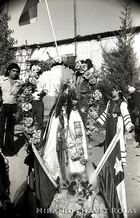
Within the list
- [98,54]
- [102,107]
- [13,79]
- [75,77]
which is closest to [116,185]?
[75,77]

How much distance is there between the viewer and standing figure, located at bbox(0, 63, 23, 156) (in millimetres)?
4305

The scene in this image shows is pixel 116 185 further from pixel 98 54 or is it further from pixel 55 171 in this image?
pixel 98 54

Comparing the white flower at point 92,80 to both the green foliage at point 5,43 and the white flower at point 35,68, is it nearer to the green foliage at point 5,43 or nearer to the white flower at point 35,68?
the white flower at point 35,68

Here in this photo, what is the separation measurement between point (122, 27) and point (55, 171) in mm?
7254

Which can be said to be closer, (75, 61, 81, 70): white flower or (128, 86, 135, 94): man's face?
(75, 61, 81, 70): white flower

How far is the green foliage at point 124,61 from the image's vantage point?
8305 millimetres

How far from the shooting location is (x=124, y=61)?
8.49m

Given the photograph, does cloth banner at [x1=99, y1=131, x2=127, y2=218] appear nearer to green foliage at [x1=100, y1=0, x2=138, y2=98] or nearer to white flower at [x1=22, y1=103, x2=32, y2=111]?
white flower at [x1=22, y1=103, x2=32, y2=111]

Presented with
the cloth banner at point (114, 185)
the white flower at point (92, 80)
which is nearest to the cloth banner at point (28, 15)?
the white flower at point (92, 80)

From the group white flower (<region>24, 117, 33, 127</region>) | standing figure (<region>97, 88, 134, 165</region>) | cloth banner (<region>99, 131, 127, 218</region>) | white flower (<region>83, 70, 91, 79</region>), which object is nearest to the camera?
cloth banner (<region>99, 131, 127, 218</region>)

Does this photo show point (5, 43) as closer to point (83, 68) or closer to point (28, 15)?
point (28, 15)

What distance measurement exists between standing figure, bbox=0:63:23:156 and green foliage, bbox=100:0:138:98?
4910 millimetres

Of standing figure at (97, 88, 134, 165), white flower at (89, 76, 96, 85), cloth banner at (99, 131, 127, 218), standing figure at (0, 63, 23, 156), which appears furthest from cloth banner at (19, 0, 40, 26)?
cloth banner at (99, 131, 127, 218)

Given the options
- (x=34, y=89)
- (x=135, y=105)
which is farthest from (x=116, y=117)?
(x=135, y=105)
